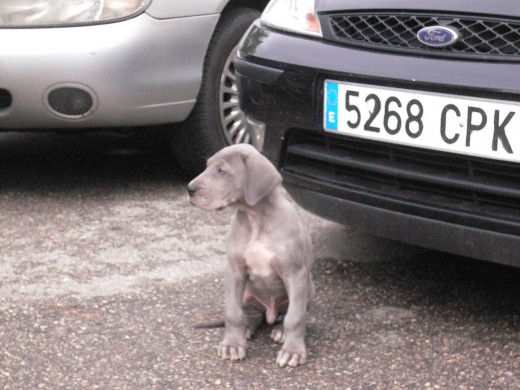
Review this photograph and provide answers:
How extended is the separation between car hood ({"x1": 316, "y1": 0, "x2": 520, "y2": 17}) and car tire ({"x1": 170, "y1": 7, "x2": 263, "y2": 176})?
1285mm

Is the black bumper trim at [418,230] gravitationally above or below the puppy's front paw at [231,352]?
above

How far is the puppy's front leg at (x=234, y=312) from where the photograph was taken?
3.20 m

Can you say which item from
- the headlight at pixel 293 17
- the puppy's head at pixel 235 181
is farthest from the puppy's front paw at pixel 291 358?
the headlight at pixel 293 17

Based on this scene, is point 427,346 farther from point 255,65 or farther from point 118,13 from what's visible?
point 118,13

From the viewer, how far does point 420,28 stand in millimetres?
3275

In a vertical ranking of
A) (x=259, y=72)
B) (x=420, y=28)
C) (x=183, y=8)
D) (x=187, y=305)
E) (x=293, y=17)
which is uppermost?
(x=420, y=28)

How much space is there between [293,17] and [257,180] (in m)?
0.82

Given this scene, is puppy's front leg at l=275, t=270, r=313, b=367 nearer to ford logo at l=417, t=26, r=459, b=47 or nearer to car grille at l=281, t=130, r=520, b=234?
car grille at l=281, t=130, r=520, b=234

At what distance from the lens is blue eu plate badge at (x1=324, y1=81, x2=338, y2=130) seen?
3.38 metres

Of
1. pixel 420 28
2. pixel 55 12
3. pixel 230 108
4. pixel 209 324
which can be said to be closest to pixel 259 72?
pixel 420 28

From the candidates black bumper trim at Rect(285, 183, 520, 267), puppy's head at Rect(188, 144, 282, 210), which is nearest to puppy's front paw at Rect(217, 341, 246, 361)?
puppy's head at Rect(188, 144, 282, 210)

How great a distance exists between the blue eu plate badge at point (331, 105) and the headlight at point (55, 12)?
135 cm

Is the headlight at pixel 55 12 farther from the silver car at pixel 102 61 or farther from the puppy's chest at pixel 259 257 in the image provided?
the puppy's chest at pixel 259 257

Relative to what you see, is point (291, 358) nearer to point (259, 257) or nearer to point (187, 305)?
point (259, 257)
